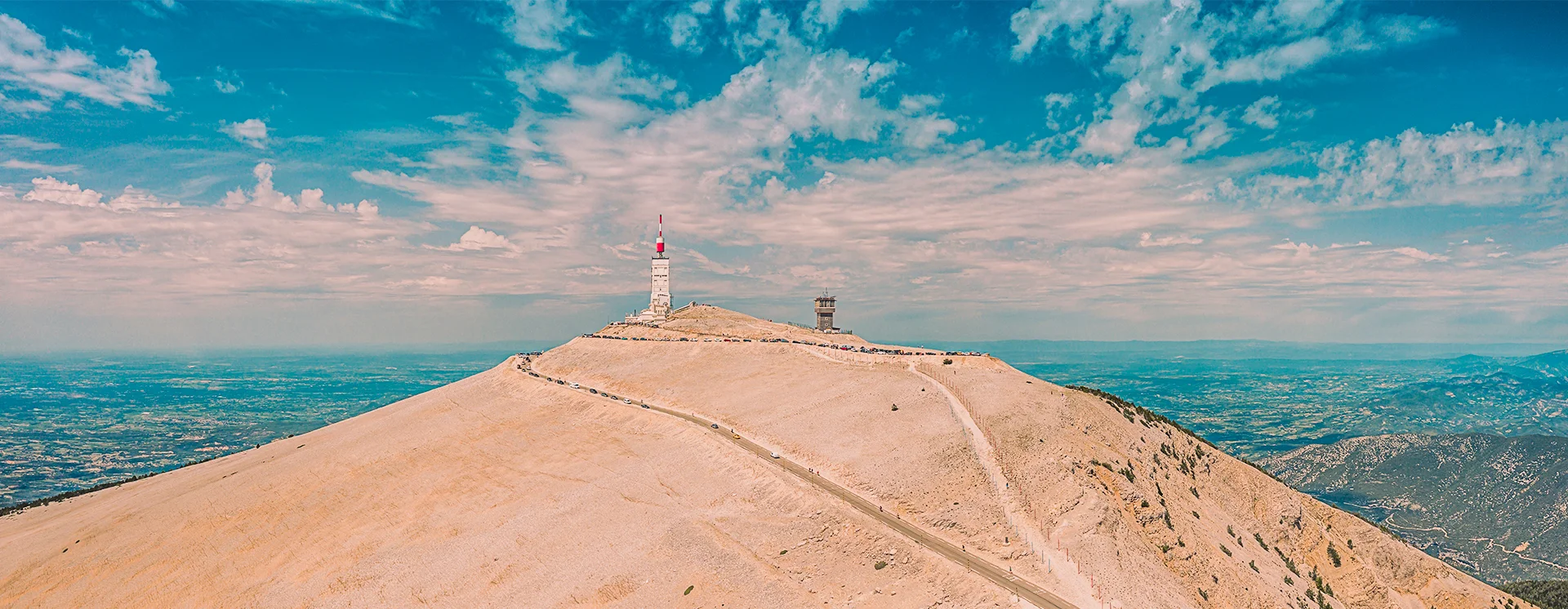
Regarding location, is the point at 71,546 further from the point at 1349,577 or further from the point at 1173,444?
the point at 1349,577

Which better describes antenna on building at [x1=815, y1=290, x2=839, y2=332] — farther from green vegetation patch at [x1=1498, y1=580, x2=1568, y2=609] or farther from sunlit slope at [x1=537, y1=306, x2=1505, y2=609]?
green vegetation patch at [x1=1498, y1=580, x2=1568, y2=609]

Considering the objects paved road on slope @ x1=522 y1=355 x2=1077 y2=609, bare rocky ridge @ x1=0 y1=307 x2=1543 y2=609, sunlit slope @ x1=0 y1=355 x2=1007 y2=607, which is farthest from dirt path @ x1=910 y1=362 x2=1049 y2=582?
sunlit slope @ x1=0 y1=355 x2=1007 y2=607

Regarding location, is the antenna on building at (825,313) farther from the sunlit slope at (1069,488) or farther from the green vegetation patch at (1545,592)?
the green vegetation patch at (1545,592)

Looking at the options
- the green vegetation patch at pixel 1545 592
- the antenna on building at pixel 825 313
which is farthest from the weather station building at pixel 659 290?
the green vegetation patch at pixel 1545 592

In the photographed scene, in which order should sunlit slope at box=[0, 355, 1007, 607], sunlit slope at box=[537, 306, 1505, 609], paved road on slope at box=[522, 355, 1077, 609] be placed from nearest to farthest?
1. paved road on slope at box=[522, 355, 1077, 609]
2. sunlit slope at box=[537, 306, 1505, 609]
3. sunlit slope at box=[0, 355, 1007, 607]

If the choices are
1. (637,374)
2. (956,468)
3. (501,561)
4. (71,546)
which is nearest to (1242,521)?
(956,468)

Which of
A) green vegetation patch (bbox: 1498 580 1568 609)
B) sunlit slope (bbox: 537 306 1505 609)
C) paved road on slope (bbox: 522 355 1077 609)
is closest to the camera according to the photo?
paved road on slope (bbox: 522 355 1077 609)
